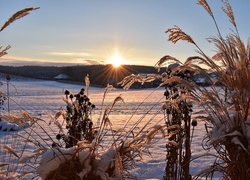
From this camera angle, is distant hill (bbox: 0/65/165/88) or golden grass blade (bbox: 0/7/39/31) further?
distant hill (bbox: 0/65/165/88)

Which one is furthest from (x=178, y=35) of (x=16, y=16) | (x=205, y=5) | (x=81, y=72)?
(x=81, y=72)

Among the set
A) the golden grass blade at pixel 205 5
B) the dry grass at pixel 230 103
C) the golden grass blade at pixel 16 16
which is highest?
the golden grass blade at pixel 205 5

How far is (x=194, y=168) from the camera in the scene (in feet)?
17.0

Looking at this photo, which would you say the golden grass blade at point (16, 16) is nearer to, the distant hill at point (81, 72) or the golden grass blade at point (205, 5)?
the golden grass blade at point (205, 5)

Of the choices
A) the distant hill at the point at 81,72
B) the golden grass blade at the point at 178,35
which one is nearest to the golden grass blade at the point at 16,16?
the golden grass blade at the point at 178,35

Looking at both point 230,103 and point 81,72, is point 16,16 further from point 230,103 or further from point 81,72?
point 81,72

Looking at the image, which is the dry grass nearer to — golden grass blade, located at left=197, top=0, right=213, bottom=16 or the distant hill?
golden grass blade, located at left=197, top=0, right=213, bottom=16

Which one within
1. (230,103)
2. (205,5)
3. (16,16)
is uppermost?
(205,5)

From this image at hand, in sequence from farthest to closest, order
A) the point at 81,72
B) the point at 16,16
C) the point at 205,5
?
the point at 81,72 → the point at 205,5 → the point at 16,16

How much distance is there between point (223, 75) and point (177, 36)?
0.42 metres

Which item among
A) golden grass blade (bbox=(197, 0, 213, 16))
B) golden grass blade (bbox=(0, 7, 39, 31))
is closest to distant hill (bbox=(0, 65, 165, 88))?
golden grass blade (bbox=(197, 0, 213, 16))

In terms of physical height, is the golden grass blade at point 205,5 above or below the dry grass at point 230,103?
above

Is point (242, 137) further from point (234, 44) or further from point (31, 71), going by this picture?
point (31, 71)

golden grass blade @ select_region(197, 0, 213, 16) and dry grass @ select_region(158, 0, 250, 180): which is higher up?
golden grass blade @ select_region(197, 0, 213, 16)
